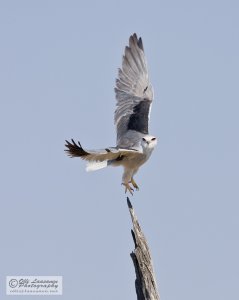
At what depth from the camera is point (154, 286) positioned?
12070 millimetres

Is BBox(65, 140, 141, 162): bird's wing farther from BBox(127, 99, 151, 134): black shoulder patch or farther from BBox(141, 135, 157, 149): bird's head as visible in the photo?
BBox(127, 99, 151, 134): black shoulder patch

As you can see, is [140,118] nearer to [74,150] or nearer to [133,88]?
[133,88]

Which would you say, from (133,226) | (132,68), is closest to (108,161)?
(133,226)

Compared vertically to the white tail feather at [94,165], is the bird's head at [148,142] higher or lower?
higher

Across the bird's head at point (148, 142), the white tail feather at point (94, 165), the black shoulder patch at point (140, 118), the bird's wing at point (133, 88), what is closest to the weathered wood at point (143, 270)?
the white tail feather at point (94, 165)

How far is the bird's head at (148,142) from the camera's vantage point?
1423 centimetres

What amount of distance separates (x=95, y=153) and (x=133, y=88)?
478 cm

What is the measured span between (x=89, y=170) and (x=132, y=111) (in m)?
3.67

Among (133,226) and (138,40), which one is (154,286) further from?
(138,40)

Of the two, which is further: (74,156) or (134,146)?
(134,146)

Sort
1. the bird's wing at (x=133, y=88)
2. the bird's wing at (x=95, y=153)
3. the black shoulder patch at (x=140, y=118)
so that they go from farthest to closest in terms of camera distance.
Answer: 1. the bird's wing at (x=133, y=88)
2. the black shoulder patch at (x=140, y=118)
3. the bird's wing at (x=95, y=153)

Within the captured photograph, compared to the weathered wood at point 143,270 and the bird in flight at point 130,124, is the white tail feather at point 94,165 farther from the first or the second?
the weathered wood at point 143,270

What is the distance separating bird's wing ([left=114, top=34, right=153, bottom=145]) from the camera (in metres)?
16.6

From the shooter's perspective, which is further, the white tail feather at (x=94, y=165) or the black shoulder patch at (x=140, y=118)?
the black shoulder patch at (x=140, y=118)
